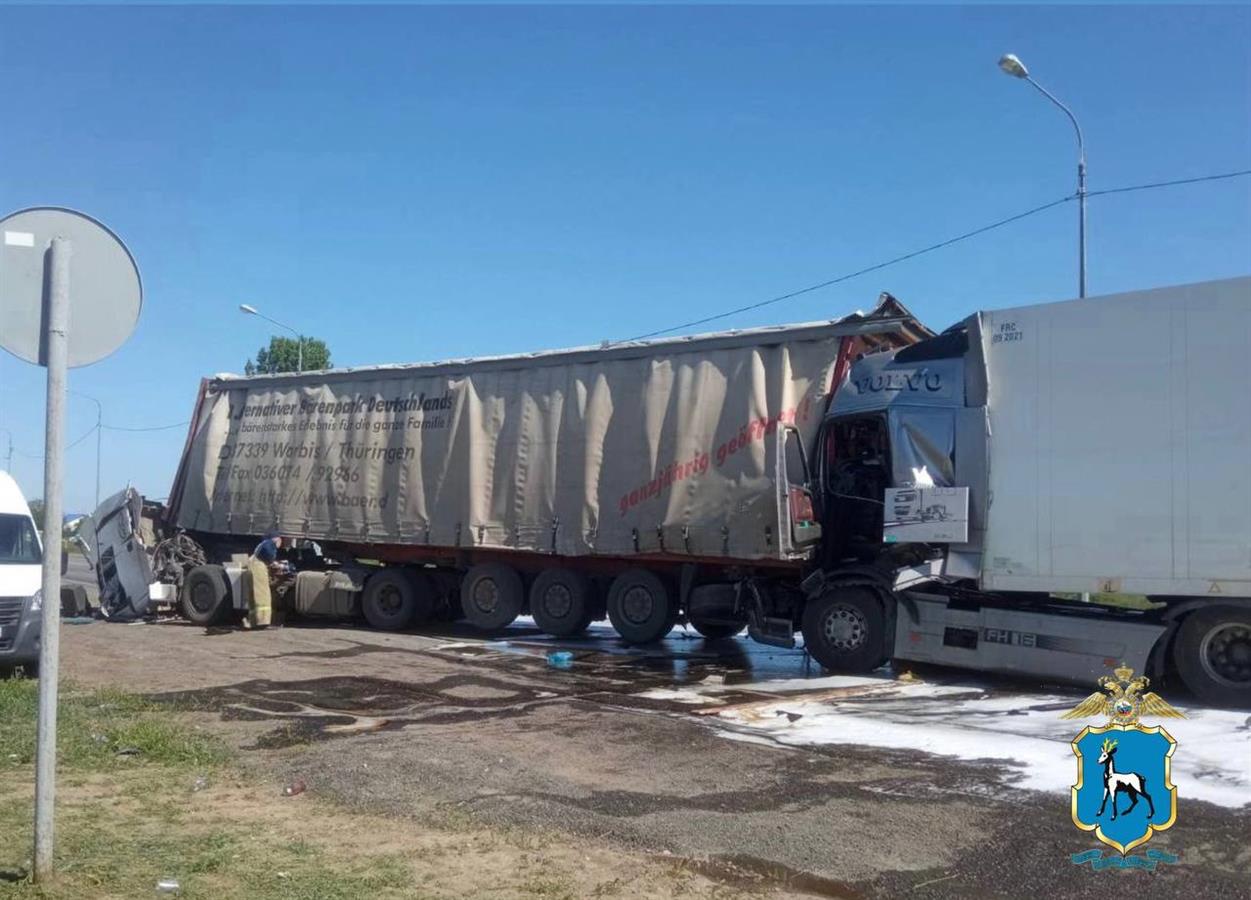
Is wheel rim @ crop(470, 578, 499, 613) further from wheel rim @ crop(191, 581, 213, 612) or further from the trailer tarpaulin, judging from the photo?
wheel rim @ crop(191, 581, 213, 612)

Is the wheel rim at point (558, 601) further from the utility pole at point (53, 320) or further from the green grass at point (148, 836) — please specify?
the utility pole at point (53, 320)

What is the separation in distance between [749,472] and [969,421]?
293cm

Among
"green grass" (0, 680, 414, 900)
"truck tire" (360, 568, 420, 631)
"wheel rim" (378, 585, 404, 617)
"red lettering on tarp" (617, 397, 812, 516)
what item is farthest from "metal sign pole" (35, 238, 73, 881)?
"wheel rim" (378, 585, 404, 617)

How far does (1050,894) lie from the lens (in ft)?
16.3

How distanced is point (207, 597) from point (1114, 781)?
15182mm

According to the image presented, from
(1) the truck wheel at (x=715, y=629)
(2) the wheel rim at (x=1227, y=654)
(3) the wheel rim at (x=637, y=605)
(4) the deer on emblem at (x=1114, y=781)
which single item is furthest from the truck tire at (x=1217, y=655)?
(3) the wheel rim at (x=637, y=605)

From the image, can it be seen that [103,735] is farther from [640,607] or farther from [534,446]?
[534,446]

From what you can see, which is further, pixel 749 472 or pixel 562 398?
pixel 562 398

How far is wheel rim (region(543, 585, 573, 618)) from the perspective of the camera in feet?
50.2

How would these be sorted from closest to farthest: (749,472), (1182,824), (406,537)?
(1182,824), (749,472), (406,537)

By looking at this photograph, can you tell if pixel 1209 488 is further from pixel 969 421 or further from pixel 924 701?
pixel 924 701

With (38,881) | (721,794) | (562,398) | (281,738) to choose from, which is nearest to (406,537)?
(562,398)

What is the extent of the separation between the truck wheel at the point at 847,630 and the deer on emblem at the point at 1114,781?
254 inches

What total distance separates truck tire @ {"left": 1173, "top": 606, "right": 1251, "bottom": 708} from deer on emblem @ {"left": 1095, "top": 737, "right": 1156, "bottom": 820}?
16.5 ft
